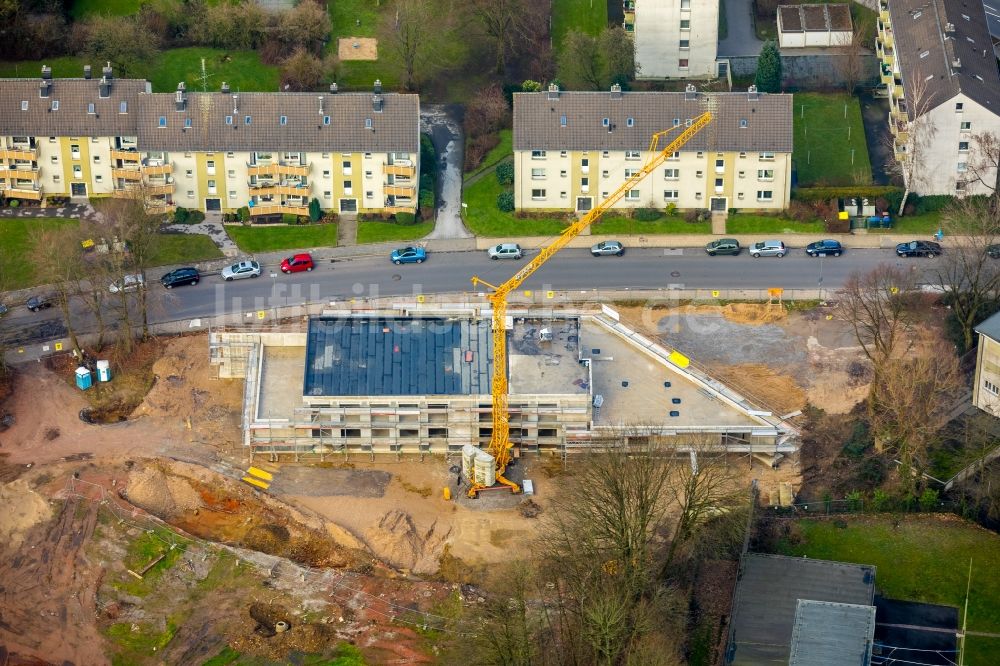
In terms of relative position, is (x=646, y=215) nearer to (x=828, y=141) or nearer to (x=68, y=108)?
(x=828, y=141)

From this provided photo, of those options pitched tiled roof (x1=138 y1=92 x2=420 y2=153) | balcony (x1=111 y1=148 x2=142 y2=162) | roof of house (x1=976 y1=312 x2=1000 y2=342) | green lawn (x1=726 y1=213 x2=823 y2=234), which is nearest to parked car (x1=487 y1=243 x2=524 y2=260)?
pitched tiled roof (x1=138 y1=92 x2=420 y2=153)

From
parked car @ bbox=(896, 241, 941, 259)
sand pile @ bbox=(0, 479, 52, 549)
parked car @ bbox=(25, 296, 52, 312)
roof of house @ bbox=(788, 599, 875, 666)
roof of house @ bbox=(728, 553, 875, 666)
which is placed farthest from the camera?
parked car @ bbox=(896, 241, 941, 259)

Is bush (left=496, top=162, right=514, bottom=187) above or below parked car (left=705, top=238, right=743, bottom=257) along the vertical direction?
above

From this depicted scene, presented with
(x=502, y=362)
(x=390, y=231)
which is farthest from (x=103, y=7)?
(x=502, y=362)

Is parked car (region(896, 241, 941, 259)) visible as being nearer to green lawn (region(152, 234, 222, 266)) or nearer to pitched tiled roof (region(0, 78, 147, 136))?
green lawn (region(152, 234, 222, 266))

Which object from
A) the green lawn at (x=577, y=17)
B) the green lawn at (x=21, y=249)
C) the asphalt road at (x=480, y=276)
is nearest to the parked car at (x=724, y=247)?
the asphalt road at (x=480, y=276)

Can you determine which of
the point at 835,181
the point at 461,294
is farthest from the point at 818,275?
the point at 461,294
